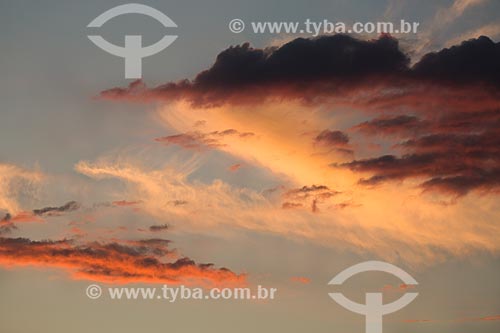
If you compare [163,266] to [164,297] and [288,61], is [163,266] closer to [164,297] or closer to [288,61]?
[164,297]

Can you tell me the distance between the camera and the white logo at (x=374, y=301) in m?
19.2

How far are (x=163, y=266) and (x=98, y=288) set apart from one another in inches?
46.5

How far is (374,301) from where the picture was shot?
19.4m

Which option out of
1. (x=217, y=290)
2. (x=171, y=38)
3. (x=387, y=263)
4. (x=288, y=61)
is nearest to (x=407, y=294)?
(x=387, y=263)

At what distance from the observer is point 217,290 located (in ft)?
63.7

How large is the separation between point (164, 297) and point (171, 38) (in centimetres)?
445

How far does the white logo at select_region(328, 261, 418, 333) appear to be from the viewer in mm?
19250

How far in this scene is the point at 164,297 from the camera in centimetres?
1950

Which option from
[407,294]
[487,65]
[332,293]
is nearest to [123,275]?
[332,293]

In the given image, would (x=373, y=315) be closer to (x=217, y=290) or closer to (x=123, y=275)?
(x=217, y=290)

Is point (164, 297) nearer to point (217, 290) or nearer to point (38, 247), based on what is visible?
point (217, 290)

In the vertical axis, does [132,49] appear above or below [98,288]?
above

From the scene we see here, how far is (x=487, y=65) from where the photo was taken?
64.9 feet

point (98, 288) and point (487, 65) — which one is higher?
point (487, 65)
